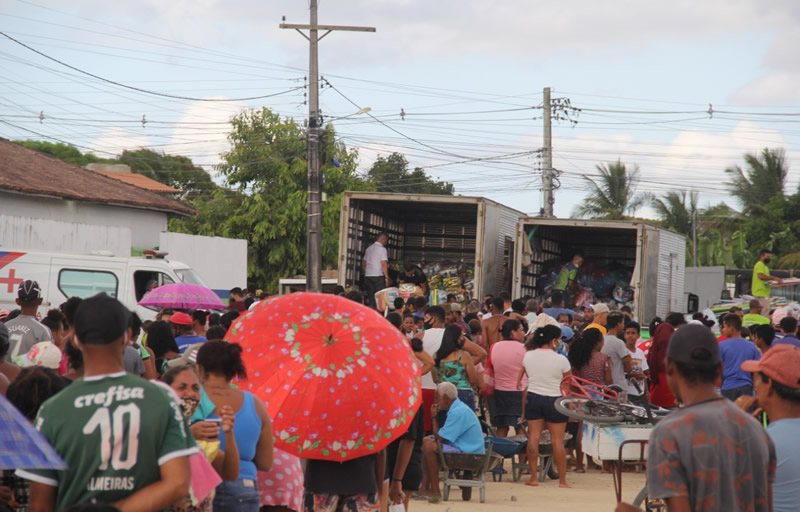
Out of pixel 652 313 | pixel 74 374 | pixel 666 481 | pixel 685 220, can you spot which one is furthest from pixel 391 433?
pixel 685 220

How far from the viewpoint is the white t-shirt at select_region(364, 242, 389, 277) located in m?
20.4

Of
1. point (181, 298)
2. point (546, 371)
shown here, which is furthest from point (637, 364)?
point (181, 298)

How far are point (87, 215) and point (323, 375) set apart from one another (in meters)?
24.1

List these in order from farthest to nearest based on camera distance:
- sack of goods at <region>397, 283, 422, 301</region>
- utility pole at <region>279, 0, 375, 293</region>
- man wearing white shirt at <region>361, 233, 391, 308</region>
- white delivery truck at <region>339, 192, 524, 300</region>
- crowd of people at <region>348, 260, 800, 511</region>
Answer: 1. utility pole at <region>279, 0, 375, 293</region>
2. man wearing white shirt at <region>361, 233, 391, 308</region>
3. sack of goods at <region>397, 283, 422, 301</region>
4. white delivery truck at <region>339, 192, 524, 300</region>
5. crowd of people at <region>348, 260, 800, 511</region>

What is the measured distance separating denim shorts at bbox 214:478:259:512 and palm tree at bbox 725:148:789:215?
2078 inches

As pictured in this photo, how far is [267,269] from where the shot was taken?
144 ft

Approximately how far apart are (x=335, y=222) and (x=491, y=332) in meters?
30.2

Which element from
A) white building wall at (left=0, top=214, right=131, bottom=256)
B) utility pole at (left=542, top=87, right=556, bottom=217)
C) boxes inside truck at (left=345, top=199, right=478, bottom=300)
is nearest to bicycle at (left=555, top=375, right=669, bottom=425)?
boxes inside truck at (left=345, top=199, right=478, bottom=300)

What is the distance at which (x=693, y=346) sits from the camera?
3781mm

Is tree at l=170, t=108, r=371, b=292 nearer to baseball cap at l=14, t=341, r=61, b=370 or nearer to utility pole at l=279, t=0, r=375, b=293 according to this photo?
utility pole at l=279, t=0, r=375, b=293

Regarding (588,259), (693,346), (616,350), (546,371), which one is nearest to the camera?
(693,346)

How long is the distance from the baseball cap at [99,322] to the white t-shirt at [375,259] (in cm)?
1671

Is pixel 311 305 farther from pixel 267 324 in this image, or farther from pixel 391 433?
pixel 391 433

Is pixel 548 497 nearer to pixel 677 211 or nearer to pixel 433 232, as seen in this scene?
pixel 433 232
